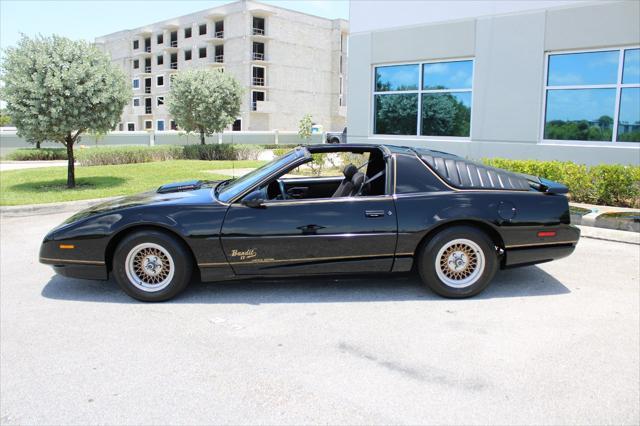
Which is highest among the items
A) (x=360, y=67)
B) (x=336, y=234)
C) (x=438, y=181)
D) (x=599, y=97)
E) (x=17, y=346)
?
(x=360, y=67)

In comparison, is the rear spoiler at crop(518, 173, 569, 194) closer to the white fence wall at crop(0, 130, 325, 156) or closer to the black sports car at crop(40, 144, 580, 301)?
the black sports car at crop(40, 144, 580, 301)

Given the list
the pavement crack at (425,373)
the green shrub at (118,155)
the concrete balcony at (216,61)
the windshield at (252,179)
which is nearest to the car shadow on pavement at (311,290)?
the windshield at (252,179)

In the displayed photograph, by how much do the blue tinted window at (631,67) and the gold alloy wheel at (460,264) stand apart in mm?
8790

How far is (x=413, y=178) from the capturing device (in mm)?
5039

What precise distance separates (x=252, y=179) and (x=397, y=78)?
1054 centimetres

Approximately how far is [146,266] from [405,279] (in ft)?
8.55

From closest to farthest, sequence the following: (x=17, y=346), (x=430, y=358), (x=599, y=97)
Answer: (x=430, y=358)
(x=17, y=346)
(x=599, y=97)

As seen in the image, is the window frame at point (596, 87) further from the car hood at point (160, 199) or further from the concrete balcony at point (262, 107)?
the concrete balcony at point (262, 107)

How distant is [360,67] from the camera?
15.3m

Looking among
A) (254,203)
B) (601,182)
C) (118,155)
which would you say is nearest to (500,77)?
(601,182)

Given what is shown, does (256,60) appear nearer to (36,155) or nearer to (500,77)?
(36,155)

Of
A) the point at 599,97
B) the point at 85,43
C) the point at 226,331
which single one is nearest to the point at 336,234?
the point at 226,331

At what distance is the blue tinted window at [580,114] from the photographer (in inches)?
459

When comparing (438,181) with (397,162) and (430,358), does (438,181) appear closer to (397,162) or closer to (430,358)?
(397,162)
